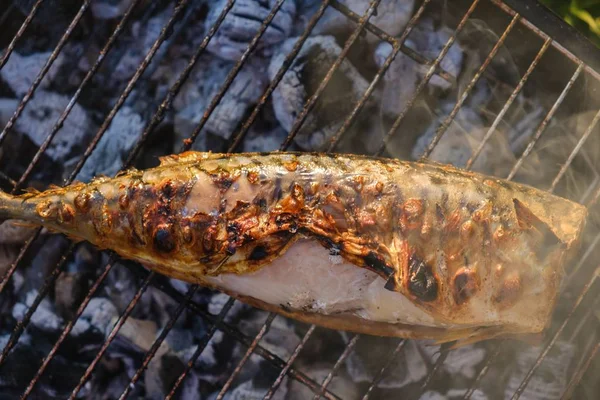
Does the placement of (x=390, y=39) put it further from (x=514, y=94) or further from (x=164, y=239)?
(x=164, y=239)

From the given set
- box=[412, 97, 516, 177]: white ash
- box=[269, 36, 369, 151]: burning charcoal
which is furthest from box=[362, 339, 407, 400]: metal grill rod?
box=[269, 36, 369, 151]: burning charcoal

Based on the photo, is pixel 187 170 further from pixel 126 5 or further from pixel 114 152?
pixel 126 5

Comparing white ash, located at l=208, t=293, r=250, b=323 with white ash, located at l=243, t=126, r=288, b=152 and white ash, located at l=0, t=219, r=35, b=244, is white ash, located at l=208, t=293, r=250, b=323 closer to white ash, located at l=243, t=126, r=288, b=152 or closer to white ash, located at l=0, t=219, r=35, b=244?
white ash, located at l=243, t=126, r=288, b=152

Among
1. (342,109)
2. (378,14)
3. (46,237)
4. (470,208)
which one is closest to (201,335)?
(46,237)

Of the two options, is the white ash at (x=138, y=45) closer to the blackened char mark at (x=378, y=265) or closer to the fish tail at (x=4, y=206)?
the fish tail at (x=4, y=206)

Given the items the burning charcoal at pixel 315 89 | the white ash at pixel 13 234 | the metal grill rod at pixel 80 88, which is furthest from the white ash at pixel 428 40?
the white ash at pixel 13 234

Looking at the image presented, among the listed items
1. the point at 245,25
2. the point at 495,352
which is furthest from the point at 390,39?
the point at 495,352
